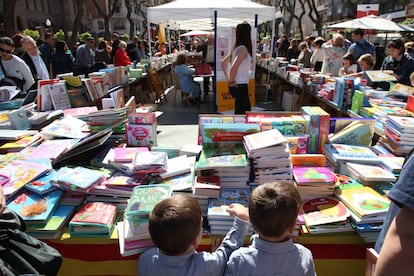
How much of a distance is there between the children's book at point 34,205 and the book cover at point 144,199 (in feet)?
1.47

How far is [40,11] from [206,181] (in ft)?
132

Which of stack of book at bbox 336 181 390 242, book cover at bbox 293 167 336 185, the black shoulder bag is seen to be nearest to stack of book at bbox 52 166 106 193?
book cover at bbox 293 167 336 185

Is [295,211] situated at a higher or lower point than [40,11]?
lower

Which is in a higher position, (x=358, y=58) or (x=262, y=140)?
(x=358, y=58)

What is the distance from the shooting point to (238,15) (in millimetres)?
7234

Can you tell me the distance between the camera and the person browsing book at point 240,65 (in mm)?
4398

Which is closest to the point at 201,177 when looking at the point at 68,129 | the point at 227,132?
the point at 227,132

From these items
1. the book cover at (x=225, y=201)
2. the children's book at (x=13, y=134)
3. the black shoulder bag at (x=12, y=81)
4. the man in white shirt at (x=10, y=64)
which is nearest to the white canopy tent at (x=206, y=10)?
the man in white shirt at (x=10, y=64)

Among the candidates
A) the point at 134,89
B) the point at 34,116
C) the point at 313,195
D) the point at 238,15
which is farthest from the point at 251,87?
the point at 313,195

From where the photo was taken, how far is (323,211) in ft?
5.67

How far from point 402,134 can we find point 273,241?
5.07 feet

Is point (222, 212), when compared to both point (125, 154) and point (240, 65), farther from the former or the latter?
point (240, 65)

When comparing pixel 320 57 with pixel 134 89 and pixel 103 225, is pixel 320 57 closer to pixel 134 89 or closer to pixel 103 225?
pixel 134 89

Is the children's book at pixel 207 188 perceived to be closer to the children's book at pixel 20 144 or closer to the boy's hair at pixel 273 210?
the boy's hair at pixel 273 210
